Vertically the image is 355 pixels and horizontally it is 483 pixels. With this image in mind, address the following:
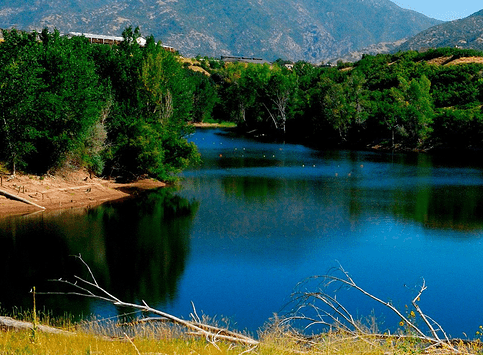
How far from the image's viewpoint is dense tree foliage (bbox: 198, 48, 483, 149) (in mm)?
65125

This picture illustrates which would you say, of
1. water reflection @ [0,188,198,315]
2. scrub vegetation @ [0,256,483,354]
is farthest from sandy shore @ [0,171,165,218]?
scrub vegetation @ [0,256,483,354]

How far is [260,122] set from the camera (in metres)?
95.3

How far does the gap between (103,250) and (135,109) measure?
1894 cm

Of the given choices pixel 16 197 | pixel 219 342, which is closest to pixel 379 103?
pixel 16 197

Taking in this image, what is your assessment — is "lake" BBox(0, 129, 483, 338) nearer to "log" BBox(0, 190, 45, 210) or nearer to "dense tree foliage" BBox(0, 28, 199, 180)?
"log" BBox(0, 190, 45, 210)

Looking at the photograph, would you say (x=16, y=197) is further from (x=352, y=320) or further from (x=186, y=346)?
(x=352, y=320)

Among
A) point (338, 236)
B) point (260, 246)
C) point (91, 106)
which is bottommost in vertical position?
point (260, 246)

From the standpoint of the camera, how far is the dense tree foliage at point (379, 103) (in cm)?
6512

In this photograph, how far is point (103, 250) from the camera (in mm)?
25500

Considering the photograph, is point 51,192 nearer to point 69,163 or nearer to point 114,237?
point 69,163

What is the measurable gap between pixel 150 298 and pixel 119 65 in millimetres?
28113

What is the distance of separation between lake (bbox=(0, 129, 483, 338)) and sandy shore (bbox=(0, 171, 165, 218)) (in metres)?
1.66

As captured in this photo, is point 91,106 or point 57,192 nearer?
point 57,192

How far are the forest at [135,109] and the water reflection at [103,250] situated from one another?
19.1 feet
